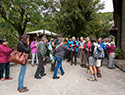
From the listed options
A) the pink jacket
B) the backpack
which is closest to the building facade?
the backpack

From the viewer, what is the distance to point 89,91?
3453mm

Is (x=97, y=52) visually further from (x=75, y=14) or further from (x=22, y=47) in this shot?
(x=75, y=14)

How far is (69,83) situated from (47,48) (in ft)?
6.96

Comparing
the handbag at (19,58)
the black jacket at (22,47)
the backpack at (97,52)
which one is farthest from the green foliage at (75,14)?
the handbag at (19,58)

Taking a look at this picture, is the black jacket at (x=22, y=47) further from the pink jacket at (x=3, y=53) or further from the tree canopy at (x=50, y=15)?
the tree canopy at (x=50, y=15)

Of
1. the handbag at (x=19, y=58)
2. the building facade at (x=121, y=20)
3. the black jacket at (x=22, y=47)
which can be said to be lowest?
the handbag at (x=19, y=58)

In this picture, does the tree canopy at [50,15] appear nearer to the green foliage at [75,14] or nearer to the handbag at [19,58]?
the green foliage at [75,14]

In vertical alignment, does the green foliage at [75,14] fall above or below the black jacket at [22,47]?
above

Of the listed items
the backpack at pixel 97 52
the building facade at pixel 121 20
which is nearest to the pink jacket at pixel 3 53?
the backpack at pixel 97 52

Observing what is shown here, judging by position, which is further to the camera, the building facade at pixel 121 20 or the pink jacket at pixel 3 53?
the building facade at pixel 121 20

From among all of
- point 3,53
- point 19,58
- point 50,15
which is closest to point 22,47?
Result: point 19,58

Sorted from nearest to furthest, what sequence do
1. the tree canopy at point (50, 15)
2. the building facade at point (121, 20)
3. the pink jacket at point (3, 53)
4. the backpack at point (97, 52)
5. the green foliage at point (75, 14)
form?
the pink jacket at point (3, 53) → the backpack at point (97, 52) → the tree canopy at point (50, 15) → the building facade at point (121, 20) → the green foliage at point (75, 14)

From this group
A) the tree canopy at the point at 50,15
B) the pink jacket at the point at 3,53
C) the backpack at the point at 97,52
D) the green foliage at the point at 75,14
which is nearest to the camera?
the pink jacket at the point at 3,53

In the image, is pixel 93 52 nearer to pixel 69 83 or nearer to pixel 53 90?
pixel 69 83
